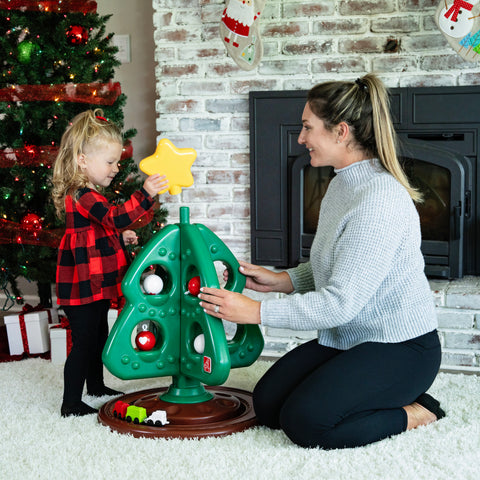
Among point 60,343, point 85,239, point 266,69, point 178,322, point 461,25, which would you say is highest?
point 461,25

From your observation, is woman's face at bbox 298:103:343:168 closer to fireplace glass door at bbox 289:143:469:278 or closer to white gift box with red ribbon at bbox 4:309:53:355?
fireplace glass door at bbox 289:143:469:278

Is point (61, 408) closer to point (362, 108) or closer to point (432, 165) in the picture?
point (362, 108)

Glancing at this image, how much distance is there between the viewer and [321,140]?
179 centimetres

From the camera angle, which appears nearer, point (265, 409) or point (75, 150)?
point (265, 409)

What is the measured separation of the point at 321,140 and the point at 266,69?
1.03 m

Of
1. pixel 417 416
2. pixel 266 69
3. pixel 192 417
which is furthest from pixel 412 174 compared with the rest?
pixel 192 417

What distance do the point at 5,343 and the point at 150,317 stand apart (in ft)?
3.95

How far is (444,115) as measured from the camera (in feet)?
8.45

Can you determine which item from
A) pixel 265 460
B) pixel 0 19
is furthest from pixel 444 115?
pixel 0 19

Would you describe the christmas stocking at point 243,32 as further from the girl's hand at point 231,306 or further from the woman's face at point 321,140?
the girl's hand at point 231,306

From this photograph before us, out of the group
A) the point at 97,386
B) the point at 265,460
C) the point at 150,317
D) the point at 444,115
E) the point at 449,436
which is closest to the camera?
the point at 265,460

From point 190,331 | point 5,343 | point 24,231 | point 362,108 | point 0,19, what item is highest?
point 0,19

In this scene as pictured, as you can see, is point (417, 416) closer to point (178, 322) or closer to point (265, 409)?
point (265, 409)

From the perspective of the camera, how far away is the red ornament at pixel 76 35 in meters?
2.67
